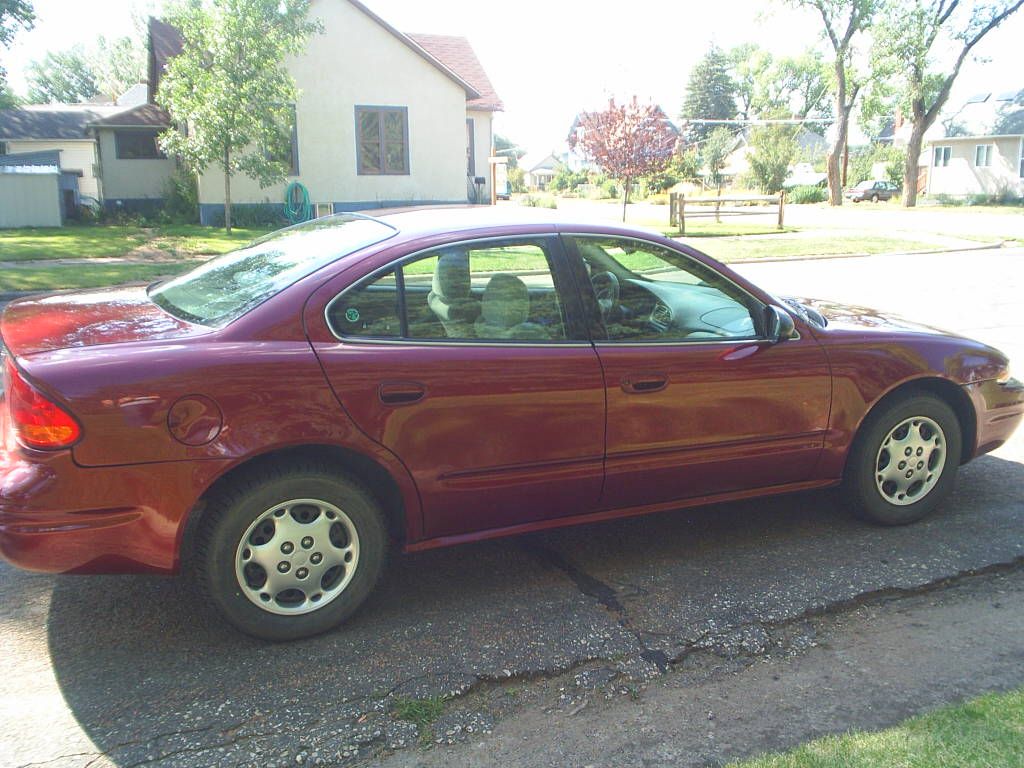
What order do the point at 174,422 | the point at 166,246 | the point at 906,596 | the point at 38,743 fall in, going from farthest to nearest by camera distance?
the point at 166,246 → the point at 906,596 → the point at 174,422 → the point at 38,743

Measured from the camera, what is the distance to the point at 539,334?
3.77m

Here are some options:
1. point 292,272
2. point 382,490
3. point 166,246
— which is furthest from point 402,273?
point 166,246

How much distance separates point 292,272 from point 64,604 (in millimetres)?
1672

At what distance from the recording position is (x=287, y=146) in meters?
22.2

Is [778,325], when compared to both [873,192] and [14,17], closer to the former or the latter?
[14,17]

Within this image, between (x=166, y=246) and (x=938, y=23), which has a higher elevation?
(x=938, y=23)

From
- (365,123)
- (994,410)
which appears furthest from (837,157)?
(994,410)

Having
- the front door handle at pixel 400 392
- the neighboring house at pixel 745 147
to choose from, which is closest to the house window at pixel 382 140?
the front door handle at pixel 400 392

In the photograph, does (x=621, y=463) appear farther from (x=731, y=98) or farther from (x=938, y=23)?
(x=731, y=98)

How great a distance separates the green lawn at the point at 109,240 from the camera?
1705 cm

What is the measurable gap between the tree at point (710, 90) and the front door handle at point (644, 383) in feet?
297

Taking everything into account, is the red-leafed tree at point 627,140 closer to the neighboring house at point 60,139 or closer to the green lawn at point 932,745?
the neighboring house at point 60,139

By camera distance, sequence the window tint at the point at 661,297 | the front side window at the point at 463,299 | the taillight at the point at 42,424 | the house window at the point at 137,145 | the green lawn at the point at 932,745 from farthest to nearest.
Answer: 1. the house window at the point at 137,145
2. the window tint at the point at 661,297
3. the front side window at the point at 463,299
4. the taillight at the point at 42,424
5. the green lawn at the point at 932,745

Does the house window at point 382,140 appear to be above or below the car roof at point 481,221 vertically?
above
